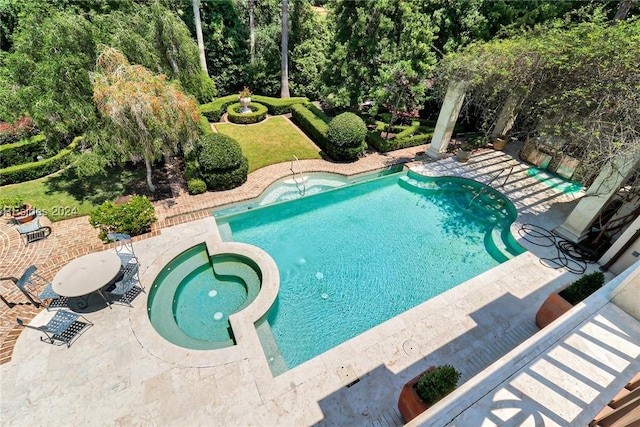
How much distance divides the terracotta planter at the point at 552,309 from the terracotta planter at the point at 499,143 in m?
14.0

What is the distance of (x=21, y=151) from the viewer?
50.1ft

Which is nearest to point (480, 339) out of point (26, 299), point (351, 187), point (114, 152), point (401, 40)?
point (351, 187)

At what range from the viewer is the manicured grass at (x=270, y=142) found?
→ 1695cm

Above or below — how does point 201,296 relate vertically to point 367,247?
below

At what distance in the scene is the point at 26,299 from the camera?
842 cm

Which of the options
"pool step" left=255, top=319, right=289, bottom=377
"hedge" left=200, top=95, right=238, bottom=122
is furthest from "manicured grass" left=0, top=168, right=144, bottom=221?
"pool step" left=255, top=319, right=289, bottom=377

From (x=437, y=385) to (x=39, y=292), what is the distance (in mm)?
11576

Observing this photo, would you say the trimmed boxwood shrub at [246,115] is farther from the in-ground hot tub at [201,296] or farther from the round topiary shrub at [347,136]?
the in-ground hot tub at [201,296]

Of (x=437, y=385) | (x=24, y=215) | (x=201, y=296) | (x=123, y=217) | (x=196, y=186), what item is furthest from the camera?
(x=196, y=186)

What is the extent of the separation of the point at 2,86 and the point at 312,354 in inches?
611

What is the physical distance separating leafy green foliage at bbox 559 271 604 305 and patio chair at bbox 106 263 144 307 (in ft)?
41.9

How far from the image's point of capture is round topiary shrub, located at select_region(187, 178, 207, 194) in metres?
13.1

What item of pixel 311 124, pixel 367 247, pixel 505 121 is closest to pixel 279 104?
pixel 311 124

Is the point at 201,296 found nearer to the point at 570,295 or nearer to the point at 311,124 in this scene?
the point at 570,295
